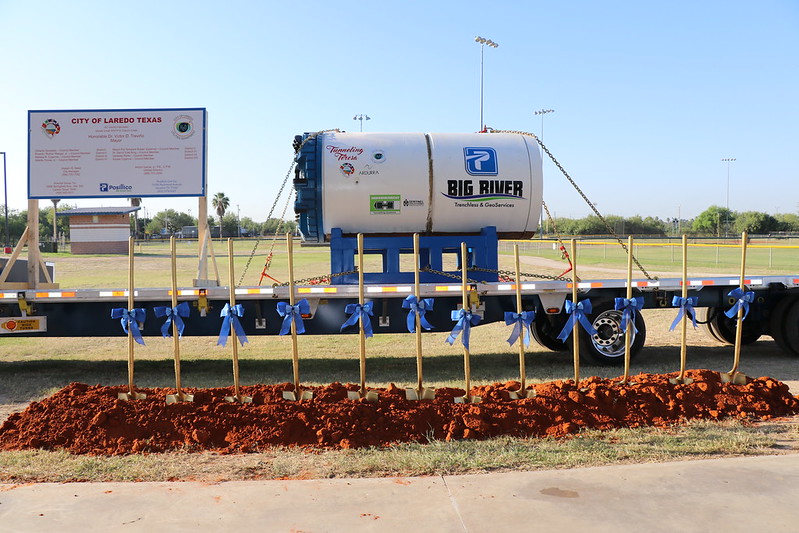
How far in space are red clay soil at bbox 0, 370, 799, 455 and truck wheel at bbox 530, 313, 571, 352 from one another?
2.75m

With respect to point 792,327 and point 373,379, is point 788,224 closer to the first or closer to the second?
point 792,327

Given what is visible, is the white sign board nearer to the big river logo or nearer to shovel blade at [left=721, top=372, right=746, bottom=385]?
the big river logo

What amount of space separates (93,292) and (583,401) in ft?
A: 19.8

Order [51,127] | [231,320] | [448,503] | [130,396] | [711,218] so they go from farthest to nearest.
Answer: [711,218], [51,127], [231,320], [130,396], [448,503]

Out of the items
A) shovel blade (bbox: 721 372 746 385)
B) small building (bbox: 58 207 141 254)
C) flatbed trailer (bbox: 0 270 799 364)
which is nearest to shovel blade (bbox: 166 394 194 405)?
flatbed trailer (bbox: 0 270 799 364)

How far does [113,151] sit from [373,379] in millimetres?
4655

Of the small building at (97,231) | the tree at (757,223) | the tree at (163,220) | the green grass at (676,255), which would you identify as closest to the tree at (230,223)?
the tree at (163,220)

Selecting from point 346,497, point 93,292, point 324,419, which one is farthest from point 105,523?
point 93,292

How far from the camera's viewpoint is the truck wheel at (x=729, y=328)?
33.5ft

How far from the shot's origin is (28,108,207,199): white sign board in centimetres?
907

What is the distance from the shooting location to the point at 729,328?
34.9 feet

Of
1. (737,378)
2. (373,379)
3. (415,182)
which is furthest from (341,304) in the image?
(737,378)

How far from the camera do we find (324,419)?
19.1 ft

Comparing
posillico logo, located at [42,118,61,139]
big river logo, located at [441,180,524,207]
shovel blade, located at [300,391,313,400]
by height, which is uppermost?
posillico logo, located at [42,118,61,139]
